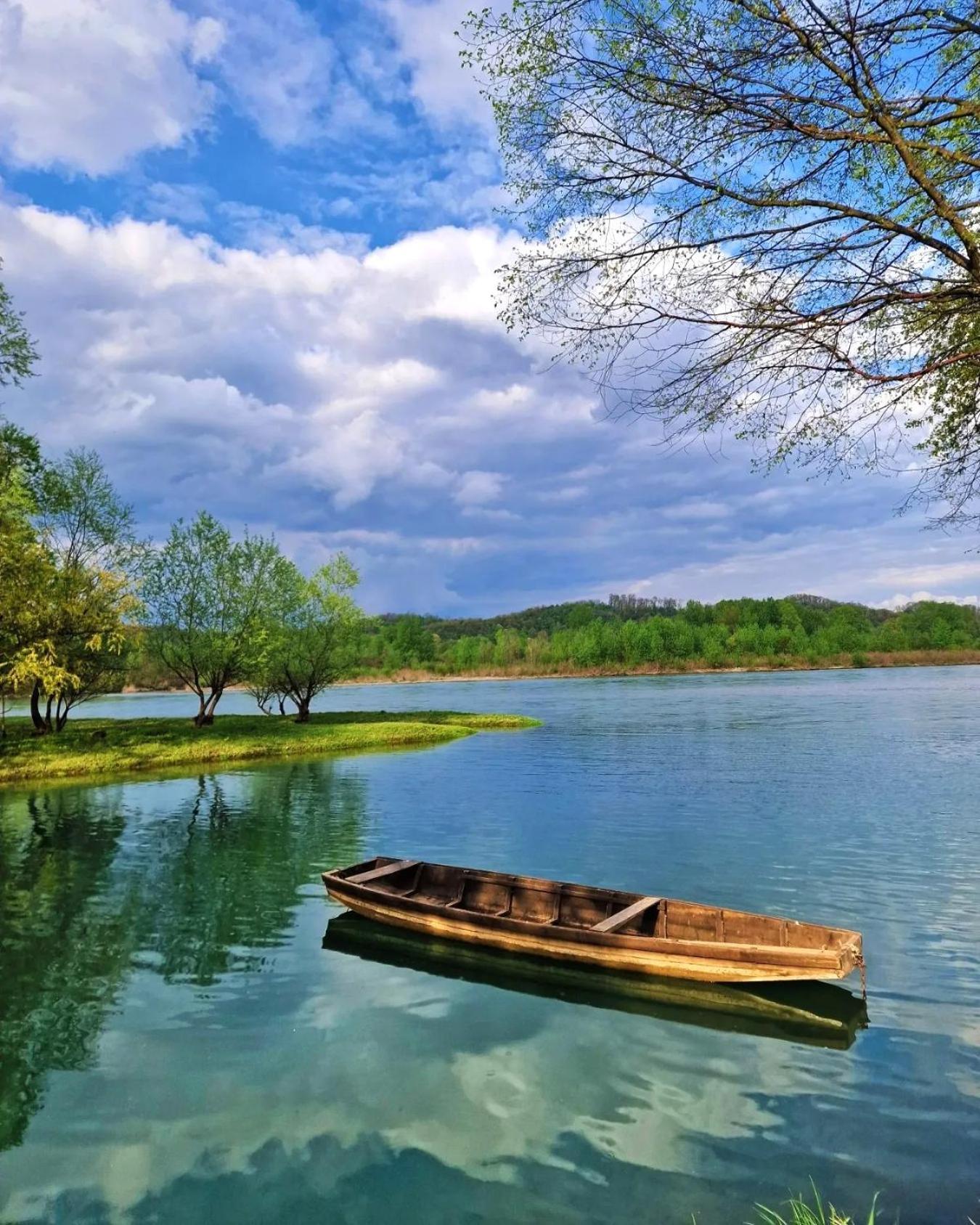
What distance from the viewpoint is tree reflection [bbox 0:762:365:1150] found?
11.9 metres

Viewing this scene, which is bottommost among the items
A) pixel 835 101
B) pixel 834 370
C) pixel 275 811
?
pixel 275 811

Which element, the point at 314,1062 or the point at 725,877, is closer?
the point at 314,1062

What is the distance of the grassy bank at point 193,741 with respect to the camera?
3950 centimetres

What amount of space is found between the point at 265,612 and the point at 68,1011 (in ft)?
146

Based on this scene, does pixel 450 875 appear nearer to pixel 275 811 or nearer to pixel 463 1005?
pixel 463 1005

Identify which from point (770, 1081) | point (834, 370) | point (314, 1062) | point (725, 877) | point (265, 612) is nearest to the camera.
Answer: point (834, 370)

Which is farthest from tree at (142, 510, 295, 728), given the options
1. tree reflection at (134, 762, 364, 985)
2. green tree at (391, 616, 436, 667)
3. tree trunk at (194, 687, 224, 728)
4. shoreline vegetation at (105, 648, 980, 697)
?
green tree at (391, 616, 436, 667)

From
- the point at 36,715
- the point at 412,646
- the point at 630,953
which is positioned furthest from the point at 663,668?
the point at 630,953

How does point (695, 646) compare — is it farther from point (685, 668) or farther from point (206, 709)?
point (206, 709)

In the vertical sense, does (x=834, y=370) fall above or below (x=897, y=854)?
above

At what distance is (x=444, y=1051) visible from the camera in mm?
10688

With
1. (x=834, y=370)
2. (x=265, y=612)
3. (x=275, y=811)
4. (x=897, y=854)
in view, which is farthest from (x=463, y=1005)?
(x=265, y=612)

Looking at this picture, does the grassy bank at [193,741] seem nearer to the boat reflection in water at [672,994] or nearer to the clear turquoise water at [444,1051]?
the clear turquoise water at [444,1051]

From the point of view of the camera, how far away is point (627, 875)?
63.7ft
